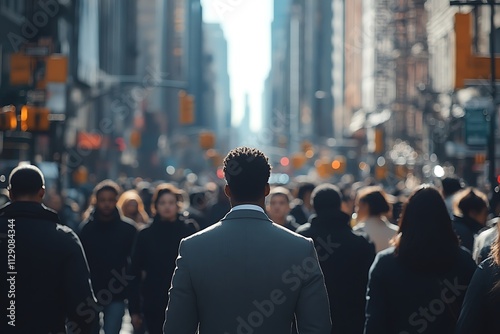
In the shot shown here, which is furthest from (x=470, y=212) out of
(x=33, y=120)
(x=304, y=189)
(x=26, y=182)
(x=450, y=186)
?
(x=33, y=120)

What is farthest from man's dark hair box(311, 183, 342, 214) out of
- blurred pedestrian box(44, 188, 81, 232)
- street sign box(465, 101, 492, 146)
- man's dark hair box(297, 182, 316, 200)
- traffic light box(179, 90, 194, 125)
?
traffic light box(179, 90, 194, 125)

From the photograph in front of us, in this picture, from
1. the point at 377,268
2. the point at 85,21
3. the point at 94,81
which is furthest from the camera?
the point at 94,81

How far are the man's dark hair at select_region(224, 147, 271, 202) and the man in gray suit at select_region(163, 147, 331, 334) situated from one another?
0.59 feet

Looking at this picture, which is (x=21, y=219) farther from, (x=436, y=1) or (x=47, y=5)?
(x=436, y=1)

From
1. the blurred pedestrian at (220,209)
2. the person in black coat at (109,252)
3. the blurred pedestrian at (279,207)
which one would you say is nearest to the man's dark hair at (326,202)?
the person in black coat at (109,252)

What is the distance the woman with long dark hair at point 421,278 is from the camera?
6.80 meters

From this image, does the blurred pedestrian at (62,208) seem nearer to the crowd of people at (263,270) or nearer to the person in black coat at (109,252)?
the person in black coat at (109,252)

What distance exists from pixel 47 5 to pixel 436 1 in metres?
18.7

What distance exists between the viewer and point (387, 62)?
73.0 metres

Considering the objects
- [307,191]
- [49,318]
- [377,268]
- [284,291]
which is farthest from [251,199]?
[307,191]

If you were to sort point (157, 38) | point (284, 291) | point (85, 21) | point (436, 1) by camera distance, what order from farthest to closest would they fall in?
point (157, 38) < point (85, 21) < point (436, 1) < point (284, 291)

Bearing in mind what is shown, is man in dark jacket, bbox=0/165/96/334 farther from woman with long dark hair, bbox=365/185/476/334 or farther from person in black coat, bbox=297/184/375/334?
person in black coat, bbox=297/184/375/334

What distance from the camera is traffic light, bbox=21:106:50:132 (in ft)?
86.7

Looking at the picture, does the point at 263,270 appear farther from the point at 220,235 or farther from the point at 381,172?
the point at 381,172
